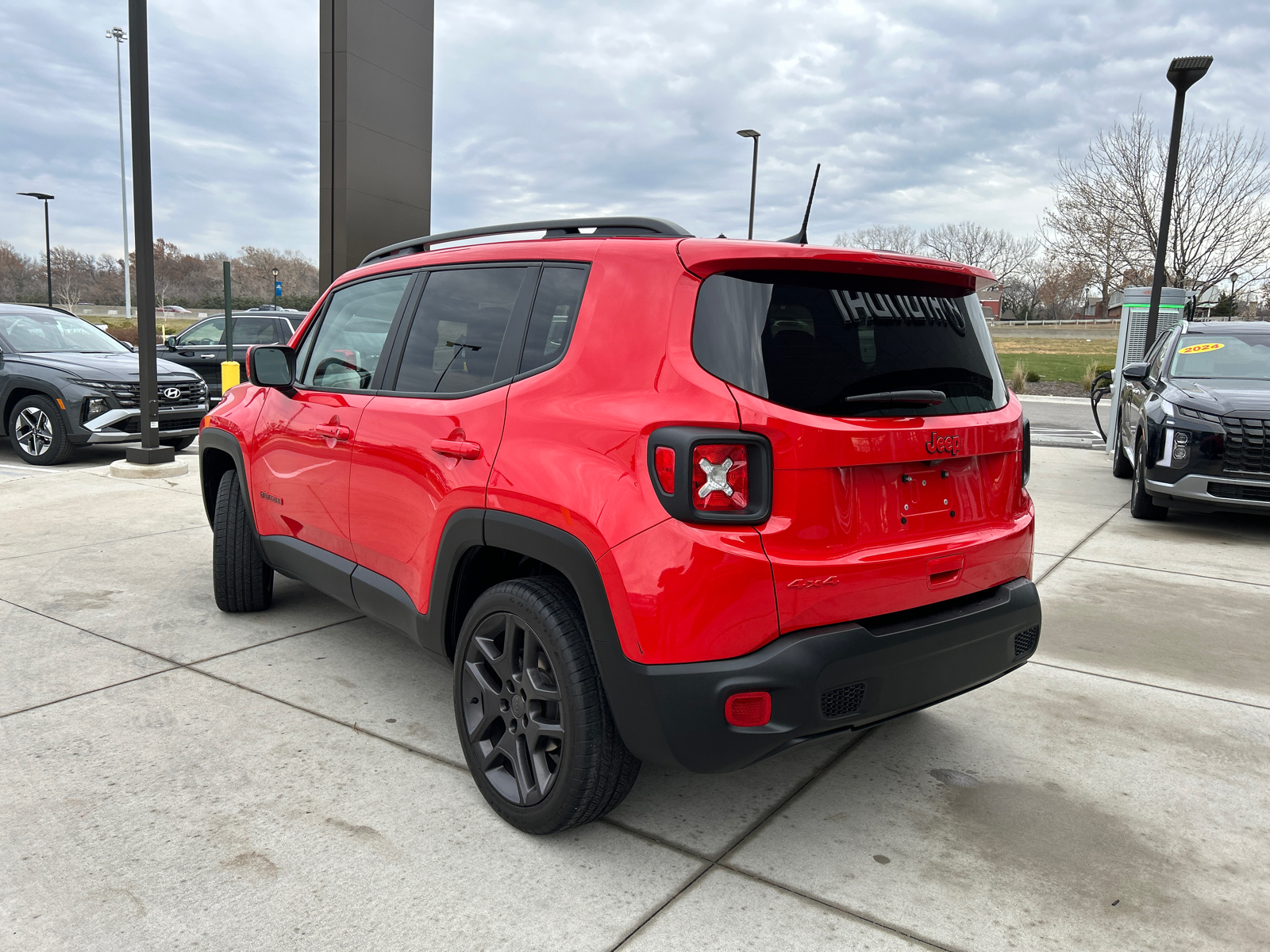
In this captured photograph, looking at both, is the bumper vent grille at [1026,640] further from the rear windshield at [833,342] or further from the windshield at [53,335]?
the windshield at [53,335]

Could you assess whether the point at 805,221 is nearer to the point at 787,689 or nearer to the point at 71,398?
the point at 787,689

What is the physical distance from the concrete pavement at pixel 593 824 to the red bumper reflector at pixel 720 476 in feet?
3.46

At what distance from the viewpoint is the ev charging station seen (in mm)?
12055

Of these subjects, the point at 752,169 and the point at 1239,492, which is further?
the point at 752,169

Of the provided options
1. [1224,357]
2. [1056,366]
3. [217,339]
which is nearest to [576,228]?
[1224,357]

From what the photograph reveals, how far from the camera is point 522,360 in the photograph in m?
2.72

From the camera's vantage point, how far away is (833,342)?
2.37 m

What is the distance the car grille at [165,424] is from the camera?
31.6 ft

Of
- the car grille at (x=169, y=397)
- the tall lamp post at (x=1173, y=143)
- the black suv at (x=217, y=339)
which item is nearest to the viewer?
the car grille at (x=169, y=397)

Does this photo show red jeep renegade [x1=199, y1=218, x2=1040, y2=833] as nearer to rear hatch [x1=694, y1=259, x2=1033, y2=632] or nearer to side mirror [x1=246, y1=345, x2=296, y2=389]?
rear hatch [x1=694, y1=259, x2=1033, y2=632]

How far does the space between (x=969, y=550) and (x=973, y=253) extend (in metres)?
84.7

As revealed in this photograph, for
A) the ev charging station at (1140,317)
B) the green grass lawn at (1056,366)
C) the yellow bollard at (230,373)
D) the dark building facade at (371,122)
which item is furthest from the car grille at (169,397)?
the green grass lawn at (1056,366)

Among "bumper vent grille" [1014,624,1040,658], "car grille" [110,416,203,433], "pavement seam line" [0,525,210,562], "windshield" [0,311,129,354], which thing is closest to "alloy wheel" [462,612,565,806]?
"bumper vent grille" [1014,624,1040,658]

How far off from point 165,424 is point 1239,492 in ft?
33.2
